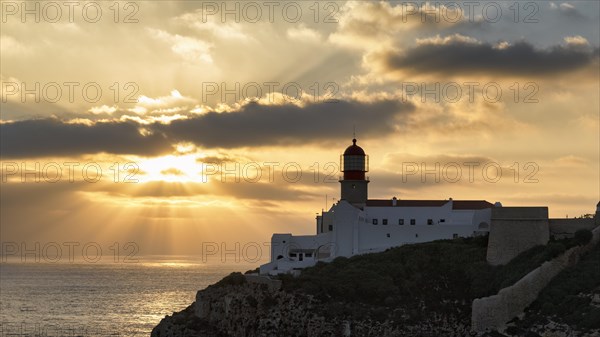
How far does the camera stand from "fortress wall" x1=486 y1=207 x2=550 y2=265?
2594 inches

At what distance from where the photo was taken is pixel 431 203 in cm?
7469

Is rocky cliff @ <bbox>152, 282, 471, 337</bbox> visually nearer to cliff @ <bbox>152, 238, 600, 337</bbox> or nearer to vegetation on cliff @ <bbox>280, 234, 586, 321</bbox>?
cliff @ <bbox>152, 238, 600, 337</bbox>

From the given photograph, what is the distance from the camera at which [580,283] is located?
2368 inches

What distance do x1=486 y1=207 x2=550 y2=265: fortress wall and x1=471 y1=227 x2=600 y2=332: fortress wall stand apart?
4.23 metres

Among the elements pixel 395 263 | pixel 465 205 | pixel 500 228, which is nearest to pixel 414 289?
pixel 395 263

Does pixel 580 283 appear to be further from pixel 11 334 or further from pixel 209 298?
pixel 11 334

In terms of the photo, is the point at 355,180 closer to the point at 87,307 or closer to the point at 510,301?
the point at 510,301

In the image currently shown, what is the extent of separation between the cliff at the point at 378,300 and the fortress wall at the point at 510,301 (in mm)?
720

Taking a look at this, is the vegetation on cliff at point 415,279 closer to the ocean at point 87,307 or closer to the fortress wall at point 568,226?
the fortress wall at point 568,226

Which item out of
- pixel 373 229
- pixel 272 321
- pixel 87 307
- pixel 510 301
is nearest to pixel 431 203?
pixel 373 229

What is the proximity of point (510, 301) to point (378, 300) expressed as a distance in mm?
8667

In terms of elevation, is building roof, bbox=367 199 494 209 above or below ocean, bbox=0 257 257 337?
above

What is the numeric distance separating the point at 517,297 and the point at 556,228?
10595 mm

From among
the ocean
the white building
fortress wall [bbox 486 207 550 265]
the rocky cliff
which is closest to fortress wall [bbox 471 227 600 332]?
the rocky cliff
